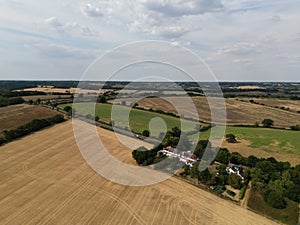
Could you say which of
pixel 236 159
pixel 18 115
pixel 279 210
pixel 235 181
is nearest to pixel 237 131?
pixel 236 159

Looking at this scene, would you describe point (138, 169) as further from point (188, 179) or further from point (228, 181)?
point (228, 181)

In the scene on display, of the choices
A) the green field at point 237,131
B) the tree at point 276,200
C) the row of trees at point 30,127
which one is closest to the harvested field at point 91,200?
the tree at point 276,200

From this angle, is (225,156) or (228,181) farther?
(225,156)

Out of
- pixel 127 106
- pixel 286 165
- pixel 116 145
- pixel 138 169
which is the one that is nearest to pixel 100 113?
pixel 127 106

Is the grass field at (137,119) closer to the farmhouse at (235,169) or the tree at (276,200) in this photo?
the farmhouse at (235,169)

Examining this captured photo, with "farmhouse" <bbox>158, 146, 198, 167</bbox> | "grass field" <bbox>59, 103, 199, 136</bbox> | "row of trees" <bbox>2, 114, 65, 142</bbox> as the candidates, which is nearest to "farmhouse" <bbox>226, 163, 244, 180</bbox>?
"farmhouse" <bbox>158, 146, 198, 167</bbox>

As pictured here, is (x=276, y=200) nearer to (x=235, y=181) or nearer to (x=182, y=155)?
(x=235, y=181)
